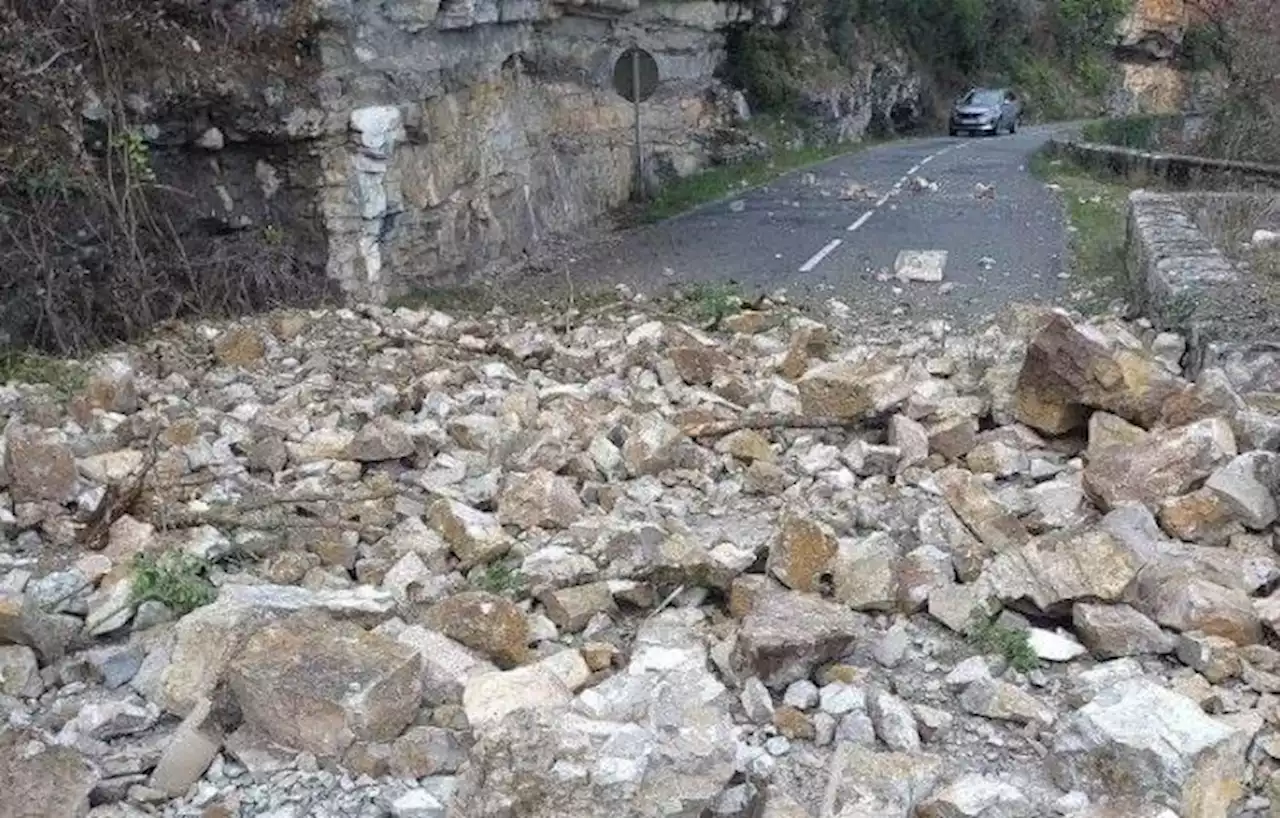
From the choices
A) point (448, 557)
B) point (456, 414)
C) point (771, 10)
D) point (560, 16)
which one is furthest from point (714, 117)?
point (448, 557)

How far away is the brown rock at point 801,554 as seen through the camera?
15.3 feet

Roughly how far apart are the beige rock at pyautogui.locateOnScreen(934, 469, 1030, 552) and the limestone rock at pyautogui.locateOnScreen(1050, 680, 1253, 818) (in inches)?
54.5

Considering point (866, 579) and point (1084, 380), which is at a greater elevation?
point (1084, 380)

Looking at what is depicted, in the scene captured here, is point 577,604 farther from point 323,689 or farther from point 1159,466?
point 1159,466

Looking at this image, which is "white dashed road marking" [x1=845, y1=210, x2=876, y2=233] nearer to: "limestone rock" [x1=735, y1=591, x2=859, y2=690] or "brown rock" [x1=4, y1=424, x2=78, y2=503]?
"brown rock" [x1=4, y1=424, x2=78, y2=503]

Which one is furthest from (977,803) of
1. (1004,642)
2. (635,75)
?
(635,75)

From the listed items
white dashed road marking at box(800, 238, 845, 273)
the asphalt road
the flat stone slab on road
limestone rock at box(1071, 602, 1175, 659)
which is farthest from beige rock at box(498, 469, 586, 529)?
white dashed road marking at box(800, 238, 845, 273)

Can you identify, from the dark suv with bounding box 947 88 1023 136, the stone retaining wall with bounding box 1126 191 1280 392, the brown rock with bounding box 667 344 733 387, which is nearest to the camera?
the stone retaining wall with bounding box 1126 191 1280 392

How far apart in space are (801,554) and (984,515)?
0.93 m

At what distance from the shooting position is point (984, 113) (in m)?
31.4

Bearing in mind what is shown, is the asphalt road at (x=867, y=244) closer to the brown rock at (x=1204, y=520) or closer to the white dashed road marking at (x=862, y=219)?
the white dashed road marking at (x=862, y=219)

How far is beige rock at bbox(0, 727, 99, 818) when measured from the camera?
10.9 feet

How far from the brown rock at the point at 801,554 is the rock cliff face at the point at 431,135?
6508mm

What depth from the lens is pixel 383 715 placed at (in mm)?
3607
